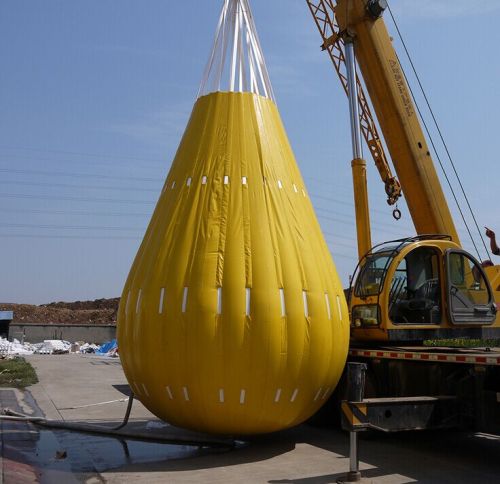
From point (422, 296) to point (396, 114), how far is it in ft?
13.8

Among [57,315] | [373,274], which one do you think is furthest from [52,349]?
[57,315]

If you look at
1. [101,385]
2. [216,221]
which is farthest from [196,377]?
[101,385]

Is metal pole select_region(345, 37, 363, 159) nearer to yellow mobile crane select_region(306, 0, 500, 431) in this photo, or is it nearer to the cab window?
yellow mobile crane select_region(306, 0, 500, 431)

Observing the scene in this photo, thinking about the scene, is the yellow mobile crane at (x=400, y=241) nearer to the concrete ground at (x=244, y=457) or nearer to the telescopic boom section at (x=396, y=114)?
the telescopic boom section at (x=396, y=114)

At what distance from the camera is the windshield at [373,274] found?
920cm

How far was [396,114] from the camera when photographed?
1189 cm

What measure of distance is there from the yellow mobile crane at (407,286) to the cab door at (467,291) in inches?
0.6

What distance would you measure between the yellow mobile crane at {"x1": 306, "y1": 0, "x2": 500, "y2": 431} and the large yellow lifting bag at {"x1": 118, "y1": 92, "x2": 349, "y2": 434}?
3.22ft

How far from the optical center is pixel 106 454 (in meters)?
7.88

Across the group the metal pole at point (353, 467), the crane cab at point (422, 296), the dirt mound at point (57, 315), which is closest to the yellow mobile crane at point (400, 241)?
the crane cab at point (422, 296)

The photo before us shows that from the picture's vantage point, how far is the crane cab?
29.6 feet

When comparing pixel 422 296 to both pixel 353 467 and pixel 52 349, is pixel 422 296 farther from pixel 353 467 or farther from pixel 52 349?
pixel 52 349

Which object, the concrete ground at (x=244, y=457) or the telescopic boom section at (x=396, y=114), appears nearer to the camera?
the concrete ground at (x=244, y=457)

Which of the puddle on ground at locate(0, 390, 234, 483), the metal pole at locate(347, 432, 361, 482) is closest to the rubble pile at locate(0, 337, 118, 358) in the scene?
the puddle on ground at locate(0, 390, 234, 483)
